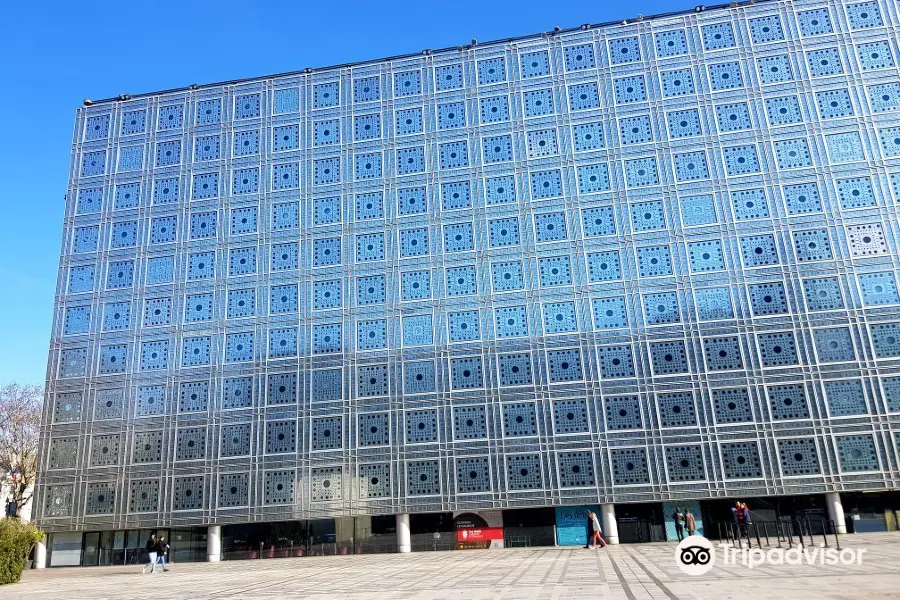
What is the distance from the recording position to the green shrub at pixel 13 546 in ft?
75.1

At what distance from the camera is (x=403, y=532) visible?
109 feet

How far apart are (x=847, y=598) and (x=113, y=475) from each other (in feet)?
110

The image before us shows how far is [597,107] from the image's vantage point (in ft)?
121

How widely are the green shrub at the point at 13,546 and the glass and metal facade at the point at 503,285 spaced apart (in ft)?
35.5

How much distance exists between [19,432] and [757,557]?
46575mm

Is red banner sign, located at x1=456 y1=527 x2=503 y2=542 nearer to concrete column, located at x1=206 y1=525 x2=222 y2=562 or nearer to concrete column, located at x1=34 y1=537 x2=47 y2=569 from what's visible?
concrete column, located at x1=206 y1=525 x2=222 y2=562

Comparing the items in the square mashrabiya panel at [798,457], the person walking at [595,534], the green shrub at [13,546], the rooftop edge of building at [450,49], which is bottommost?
the person walking at [595,534]

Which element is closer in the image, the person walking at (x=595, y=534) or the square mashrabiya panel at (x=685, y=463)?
the person walking at (x=595, y=534)

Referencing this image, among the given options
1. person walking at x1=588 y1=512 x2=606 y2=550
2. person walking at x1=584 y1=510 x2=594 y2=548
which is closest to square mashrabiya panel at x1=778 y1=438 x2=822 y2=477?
person walking at x1=588 y1=512 x2=606 y2=550

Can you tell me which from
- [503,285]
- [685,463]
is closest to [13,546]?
[503,285]

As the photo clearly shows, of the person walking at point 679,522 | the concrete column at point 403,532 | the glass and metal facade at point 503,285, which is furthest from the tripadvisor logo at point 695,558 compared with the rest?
the concrete column at point 403,532

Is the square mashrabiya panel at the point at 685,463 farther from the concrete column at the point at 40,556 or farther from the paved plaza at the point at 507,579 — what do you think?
the concrete column at the point at 40,556

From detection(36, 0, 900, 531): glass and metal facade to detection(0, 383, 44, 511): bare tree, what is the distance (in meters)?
13.0

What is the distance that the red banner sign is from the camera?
33.1 metres
